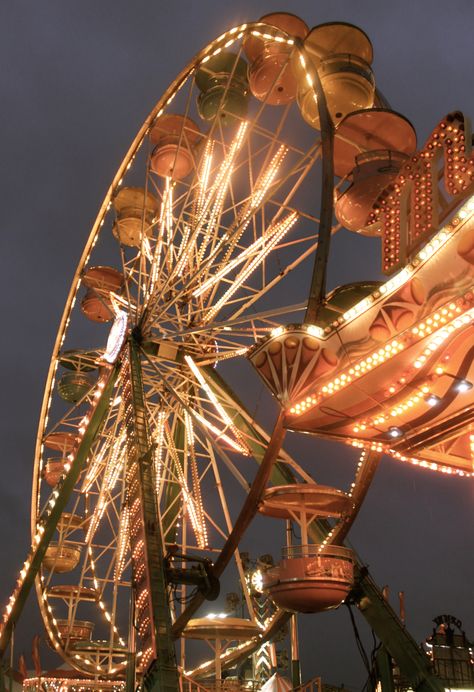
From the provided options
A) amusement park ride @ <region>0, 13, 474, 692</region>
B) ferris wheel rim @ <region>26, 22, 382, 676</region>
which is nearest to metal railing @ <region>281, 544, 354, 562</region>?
amusement park ride @ <region>0, 13, 474, 692</region>

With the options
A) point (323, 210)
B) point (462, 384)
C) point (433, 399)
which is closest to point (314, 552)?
point (433, 399)

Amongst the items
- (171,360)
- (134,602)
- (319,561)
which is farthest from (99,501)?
(319,561)

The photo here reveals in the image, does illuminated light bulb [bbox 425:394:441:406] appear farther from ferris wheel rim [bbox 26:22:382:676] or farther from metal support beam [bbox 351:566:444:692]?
ferris wheel rim [bbox 26:22:382:676]

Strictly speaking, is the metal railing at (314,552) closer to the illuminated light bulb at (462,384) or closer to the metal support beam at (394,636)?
the metal support beam at (394,636)

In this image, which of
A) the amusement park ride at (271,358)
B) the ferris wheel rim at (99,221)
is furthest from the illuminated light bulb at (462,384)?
the ferris wheel rim at (99,221)

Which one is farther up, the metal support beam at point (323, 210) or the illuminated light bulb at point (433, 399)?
the metal support beam at point (323, 210)

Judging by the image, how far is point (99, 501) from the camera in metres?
15.5

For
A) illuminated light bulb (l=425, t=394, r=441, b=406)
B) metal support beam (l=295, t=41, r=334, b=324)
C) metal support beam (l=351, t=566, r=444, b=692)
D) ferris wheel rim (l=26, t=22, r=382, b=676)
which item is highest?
ferris wheel rim (l=26, t=22, r=382, b=676)

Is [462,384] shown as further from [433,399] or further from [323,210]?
[323,210]

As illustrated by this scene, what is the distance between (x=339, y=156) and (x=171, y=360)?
5.42m

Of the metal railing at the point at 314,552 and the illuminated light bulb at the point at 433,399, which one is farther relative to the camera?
the metal railing at the point at 314,552

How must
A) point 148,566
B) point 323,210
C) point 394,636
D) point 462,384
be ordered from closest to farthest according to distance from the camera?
point 462,384, point 323,210, point 148,566, point 394,636

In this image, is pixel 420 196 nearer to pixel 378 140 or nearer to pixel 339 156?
pixel 378 140

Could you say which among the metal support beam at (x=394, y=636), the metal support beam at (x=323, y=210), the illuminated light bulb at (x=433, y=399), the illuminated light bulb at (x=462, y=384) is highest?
the metal support beam at (x=323, y=210)
